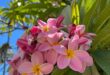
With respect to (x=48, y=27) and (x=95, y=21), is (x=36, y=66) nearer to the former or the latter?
(x=48, y=27)

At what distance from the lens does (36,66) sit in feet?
2.80

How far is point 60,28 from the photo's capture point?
0.89m

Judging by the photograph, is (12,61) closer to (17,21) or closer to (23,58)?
(23,58)

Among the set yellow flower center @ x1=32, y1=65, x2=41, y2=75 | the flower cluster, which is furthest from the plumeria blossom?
yellow flower center @ x1=32, y1=65, x2=41, y2=75

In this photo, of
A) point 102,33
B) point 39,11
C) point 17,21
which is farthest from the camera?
point 17,21

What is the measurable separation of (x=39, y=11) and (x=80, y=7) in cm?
29

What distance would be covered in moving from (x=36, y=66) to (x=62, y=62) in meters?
0.07

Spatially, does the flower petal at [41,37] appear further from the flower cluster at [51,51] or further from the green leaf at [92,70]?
the green leaf at [92,70]

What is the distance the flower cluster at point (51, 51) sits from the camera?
2.70ft

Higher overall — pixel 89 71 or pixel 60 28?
pixel 60 28

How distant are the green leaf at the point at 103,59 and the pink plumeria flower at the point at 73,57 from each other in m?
0.06

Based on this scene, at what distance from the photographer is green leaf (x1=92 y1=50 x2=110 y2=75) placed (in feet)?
2.83

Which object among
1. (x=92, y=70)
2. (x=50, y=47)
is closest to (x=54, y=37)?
(x=50, y=47)

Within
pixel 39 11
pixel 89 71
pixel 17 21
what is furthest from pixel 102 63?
pixel 17 21
